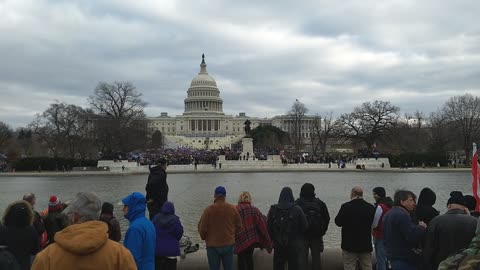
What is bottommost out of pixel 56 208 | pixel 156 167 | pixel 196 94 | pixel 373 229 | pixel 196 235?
pixel 196 235

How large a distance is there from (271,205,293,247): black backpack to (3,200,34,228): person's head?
3467mm

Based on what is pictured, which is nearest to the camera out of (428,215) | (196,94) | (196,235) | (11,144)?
(428,215)

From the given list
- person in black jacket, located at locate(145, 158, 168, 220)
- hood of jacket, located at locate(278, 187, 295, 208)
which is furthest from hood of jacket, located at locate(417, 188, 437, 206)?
person in black jacket, located at locate(145, 158, 168, 220)

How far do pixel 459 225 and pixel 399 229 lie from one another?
1.02 meters

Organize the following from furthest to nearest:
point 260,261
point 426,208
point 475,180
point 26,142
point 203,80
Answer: point 203,80
point 26,142
point 475,180
point 260,261
point 426,208

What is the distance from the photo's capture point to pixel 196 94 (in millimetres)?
173375

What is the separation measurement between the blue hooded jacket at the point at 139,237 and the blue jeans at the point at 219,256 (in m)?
2.13

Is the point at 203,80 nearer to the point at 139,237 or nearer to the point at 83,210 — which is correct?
the point at 139,237

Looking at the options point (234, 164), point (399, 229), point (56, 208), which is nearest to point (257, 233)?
point (399, 229)

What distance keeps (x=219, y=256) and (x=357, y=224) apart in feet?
7.21

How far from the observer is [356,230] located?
7.52 meters

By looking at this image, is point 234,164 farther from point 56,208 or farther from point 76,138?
point 56,208

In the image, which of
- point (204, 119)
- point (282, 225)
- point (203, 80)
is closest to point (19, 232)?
point (282, 225)

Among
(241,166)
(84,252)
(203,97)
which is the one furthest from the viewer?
(203,97)
